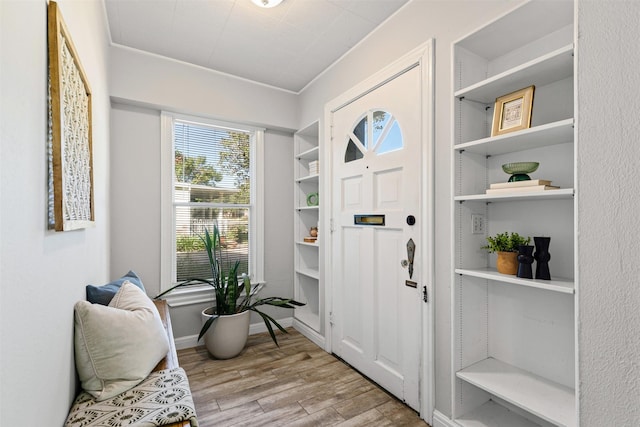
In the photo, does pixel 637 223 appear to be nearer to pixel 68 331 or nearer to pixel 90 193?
pixel 68 331

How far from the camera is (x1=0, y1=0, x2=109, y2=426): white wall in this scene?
63 cm

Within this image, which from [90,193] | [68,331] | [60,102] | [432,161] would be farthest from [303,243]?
[60,102]

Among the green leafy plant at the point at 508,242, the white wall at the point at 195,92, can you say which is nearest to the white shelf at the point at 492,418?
the green leafy plant at the point at 508,242

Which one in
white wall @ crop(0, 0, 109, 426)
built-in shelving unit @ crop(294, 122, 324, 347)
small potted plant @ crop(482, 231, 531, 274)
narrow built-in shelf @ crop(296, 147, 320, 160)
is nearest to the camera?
white wall @ crop(0, 0, 109, 426)

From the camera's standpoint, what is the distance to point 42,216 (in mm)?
865

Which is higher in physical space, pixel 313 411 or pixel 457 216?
pixel 457 216

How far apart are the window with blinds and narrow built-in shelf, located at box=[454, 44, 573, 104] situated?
2.38m

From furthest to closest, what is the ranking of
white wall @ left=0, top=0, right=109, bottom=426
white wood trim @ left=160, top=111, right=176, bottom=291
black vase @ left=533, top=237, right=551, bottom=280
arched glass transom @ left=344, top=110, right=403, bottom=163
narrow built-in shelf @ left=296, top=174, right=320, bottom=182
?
narrow built-in shelf @ left=296, top=174, right=320, bottom=182 < white wood trim @ left=160, top=111, right=176, bottom=291 < arched glass transom @ left=344, top=110, right=403, bottom=163 < black vase @ left=533, top=237, right=551, bottom=280 < white wall @ left=0, top=0, right=109, bottom=426

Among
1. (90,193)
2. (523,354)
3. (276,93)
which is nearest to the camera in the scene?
(90,193)

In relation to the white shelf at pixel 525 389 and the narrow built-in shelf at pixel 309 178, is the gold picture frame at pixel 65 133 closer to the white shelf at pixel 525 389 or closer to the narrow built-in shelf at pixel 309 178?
the white shelf at pixel 525 389

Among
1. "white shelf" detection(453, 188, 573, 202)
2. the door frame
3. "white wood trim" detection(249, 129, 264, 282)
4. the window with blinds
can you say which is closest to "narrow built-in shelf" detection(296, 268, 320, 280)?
"white wood trim" detection(249, 129, 264, 282)

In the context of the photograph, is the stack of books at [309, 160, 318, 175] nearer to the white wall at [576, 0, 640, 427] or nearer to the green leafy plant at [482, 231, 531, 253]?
the green leafy plant at [482, 231, 531, 253]

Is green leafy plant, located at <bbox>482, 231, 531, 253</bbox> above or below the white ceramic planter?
above

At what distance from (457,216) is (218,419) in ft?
6.28
